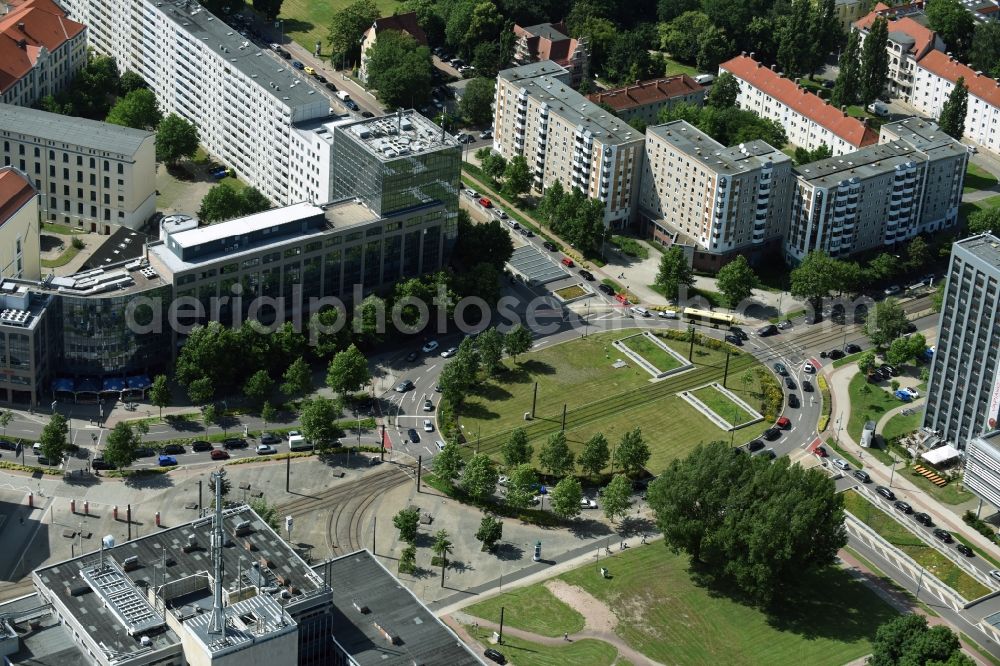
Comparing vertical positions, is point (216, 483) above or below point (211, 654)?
above

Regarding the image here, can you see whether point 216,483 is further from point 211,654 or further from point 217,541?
point 211,654

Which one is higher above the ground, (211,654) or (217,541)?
(217,541)

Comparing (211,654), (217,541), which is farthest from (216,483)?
(211,654)
